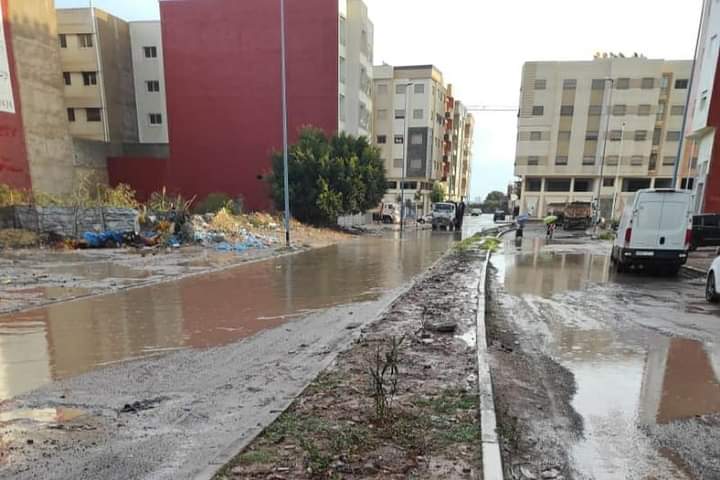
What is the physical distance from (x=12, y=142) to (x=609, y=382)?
115 ft

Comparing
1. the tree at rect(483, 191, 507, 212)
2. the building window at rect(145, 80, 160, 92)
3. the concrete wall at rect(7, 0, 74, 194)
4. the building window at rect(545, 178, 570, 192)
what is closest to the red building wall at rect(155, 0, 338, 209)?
the building window at rect(145, 80, 160, 92)

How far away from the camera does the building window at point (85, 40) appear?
125 feet

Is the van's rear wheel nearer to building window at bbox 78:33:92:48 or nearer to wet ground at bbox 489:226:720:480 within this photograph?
wet ground at bbox 489:226:720:480

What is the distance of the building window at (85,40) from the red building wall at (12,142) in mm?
11547

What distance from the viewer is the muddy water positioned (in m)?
5.29

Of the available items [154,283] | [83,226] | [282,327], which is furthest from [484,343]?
[83,226]

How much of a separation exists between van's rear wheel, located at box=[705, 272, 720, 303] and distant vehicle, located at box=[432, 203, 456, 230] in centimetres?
2544

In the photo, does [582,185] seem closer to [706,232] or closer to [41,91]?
[706,232]

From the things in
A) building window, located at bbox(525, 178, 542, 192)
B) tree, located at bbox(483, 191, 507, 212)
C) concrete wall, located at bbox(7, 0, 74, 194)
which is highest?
concrete wall, located at bbox(7, 0, 74, 194)

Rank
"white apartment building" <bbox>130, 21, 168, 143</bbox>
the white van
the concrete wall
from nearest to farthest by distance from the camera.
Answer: the white van, the concrete wall, "white apartment building" <bbox>130, 21, 168, 143</bbox>

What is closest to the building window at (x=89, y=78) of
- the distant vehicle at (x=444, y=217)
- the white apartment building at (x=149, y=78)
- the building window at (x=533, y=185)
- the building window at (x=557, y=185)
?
the white apartment building at (x=149, y=78)

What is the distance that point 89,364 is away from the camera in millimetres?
5129

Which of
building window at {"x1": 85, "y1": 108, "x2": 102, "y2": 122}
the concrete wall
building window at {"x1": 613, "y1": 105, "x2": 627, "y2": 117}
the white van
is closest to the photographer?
the white van

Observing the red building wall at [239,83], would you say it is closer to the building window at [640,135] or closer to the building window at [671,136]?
the building window at [640,135]
